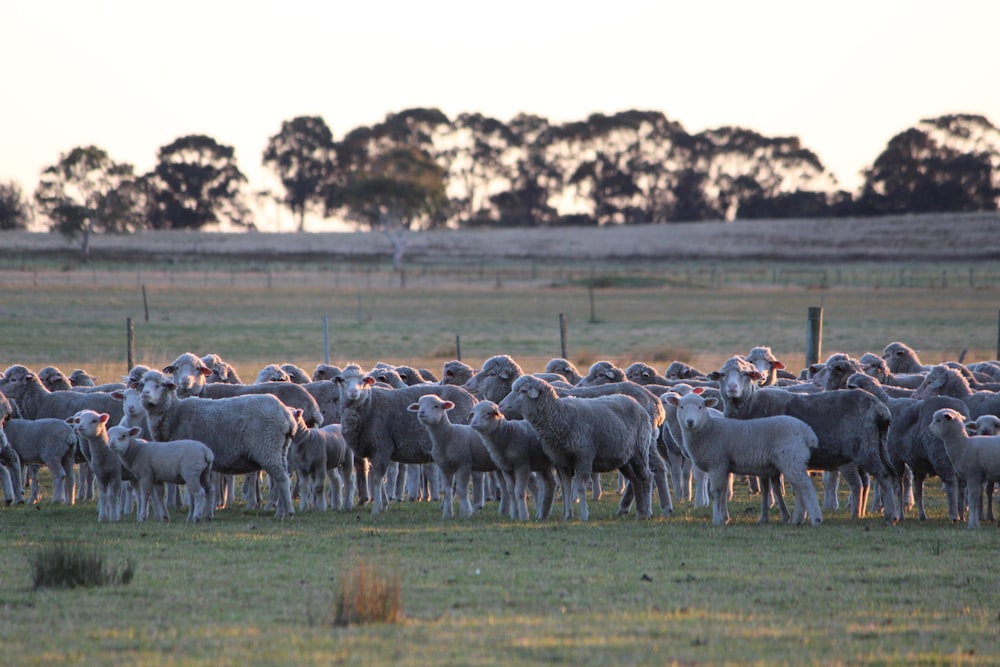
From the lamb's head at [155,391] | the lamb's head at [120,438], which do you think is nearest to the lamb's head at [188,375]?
the lamb's head at [155,391]

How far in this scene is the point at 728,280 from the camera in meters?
71.1

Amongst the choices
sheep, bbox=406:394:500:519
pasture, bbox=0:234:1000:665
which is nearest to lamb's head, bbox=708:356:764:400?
pasture, bbox=0:234:1000:665

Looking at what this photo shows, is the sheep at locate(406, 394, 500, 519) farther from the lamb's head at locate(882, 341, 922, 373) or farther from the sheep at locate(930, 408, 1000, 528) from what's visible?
the lamb's head at locate(882, 341, 922, 373)

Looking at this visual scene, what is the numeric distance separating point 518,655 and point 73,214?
77.0m

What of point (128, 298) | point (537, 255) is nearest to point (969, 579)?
point (128, 298)

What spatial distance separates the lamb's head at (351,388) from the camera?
15266 mm

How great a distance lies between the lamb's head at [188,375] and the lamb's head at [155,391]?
1502mm

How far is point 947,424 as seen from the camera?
520 inches

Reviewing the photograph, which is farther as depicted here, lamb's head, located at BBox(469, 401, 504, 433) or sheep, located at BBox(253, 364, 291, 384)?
sheep, located at BBox(253, 364, 291, 384)

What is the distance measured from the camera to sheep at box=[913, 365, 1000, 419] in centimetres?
1538

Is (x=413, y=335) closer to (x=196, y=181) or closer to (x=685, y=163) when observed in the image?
(x=196, y=181)

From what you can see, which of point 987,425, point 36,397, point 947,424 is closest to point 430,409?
point 947,424

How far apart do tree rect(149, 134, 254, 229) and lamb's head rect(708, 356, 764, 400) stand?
94.3m

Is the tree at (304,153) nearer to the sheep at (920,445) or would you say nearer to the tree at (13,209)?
the tree at (13,209)
